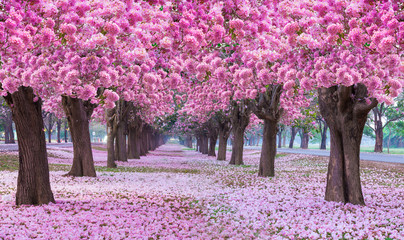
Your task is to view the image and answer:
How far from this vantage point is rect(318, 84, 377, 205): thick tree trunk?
1066 cm

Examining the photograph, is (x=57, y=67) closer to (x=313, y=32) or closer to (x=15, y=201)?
(x=15, y=201)

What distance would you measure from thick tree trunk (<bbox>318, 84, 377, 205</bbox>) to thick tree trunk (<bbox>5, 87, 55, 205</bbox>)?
9088mm

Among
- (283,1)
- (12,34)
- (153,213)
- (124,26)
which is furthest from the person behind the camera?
(153,213)

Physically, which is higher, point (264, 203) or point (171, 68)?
point (171, 68)

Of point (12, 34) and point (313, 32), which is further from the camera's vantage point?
point (313, 32)

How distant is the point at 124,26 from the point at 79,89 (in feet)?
7.51

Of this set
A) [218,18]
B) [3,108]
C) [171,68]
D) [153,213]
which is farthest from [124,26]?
[3,108]

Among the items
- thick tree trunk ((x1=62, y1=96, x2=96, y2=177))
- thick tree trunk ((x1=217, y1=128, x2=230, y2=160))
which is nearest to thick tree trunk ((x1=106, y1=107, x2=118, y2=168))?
thick tree trunk ((x1=62, y1=96, x2=96, y2=177))

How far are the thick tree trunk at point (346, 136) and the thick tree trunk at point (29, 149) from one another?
909 cm

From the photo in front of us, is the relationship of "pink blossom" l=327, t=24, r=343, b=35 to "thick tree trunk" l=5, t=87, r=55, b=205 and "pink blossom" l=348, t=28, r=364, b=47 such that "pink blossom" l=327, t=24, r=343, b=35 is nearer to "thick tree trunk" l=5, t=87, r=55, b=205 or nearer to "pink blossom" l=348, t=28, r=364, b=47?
"pink blossom" l=348, t=28, r=364, b=47

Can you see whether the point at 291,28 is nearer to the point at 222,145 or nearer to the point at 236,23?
the point at 236,23

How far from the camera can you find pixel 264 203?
37.5 ft

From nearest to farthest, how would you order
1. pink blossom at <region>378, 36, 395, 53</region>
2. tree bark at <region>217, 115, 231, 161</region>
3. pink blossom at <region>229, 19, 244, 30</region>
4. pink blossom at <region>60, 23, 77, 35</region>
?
1. pink blossom at <region>378, 36, 395, 53</region>
2. pink blossom at <region>60, 23, 77, 35</region>
3. pink blossom at <region>229, 19, 244, 30</region>
4. tree bark at <region>217, 115, 231, 161</region>

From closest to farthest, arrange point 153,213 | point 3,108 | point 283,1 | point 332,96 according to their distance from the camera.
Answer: point 283,1, point 153,213, point 332,96, point 3,108
